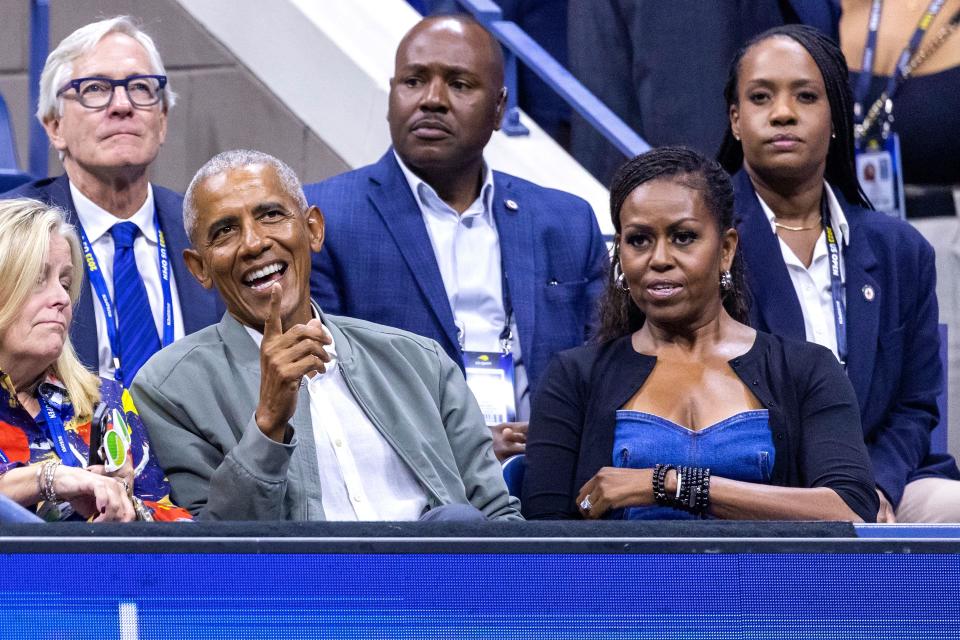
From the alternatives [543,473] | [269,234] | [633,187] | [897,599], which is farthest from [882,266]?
[897,599]

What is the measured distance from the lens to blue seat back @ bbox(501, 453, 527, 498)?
10.9 ft

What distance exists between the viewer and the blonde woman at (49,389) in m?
2.76

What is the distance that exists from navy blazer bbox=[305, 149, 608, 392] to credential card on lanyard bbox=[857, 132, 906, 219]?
1.26m

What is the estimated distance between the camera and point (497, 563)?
1925 mm

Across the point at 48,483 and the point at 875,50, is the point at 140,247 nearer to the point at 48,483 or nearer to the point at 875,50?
the point at 48,483

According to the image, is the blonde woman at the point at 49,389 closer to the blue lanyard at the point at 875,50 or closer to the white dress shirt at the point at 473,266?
the white dress shirt at the point at 473,266

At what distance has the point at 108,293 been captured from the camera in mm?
3768

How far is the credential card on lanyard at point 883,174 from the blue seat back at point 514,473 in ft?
6.75

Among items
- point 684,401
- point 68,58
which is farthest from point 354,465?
point 68,58

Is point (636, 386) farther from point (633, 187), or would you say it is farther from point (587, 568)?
point (587, 568)

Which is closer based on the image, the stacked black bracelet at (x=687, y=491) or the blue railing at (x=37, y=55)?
the stacked black bracelet at (x=687, y=491)

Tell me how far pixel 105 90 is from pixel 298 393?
4.63 ft

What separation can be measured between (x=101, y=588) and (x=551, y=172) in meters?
3.40

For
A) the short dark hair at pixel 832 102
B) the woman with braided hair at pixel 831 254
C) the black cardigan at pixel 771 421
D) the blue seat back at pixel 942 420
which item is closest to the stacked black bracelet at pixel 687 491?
the black cardigan at pixel 771 421
